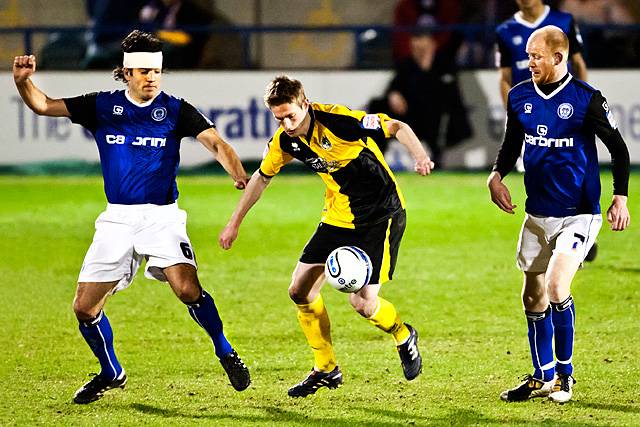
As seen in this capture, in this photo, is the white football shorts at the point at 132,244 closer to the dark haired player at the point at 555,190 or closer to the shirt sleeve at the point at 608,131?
the dark haired player at the point at 555,190

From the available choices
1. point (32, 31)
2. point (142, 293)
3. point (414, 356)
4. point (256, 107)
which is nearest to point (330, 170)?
point (414, 356)

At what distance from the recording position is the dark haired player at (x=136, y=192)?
287 inches

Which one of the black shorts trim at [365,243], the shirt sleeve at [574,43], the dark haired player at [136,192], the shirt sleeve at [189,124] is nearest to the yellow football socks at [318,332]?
the black shorts trim at [365,243]

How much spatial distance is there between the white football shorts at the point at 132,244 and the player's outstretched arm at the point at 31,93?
24.0 inches

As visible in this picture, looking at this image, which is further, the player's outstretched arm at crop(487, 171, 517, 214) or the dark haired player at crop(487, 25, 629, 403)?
the player's outstretched arm at crop(487, 171, 517, 214)

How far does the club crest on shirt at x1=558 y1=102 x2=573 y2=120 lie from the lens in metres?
7.08

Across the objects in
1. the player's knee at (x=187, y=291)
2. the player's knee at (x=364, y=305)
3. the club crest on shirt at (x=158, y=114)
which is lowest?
the player's knee at (x=364, y=305)

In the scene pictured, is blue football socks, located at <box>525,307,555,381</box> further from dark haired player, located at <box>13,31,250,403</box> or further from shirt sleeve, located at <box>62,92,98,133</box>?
shirt sleeve, located at <box>62,92,98,133</box>

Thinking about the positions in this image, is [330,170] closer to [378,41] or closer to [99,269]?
[99,269]

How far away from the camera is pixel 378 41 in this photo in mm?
19078

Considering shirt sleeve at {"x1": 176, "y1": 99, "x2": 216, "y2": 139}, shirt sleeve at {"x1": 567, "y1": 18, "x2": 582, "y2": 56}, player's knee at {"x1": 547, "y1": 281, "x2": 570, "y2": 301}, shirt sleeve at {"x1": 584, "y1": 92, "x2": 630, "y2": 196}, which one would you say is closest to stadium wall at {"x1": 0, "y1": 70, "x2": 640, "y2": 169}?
shirt sleeve at {"x1": 567, "y1": 18, "x2": 582, "y2": 56}

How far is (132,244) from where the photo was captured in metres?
7.32

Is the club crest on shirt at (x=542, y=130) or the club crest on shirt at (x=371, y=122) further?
the club crest on shirt at (x=371, y=122)

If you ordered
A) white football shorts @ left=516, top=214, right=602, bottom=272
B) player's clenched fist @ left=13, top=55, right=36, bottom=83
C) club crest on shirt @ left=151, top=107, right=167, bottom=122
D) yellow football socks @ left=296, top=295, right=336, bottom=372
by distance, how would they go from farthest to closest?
1. yellow football socks @ left=296, top=295, right=336, bottom=372
2. club crest on shirt @ left=151, top=107, right=167, bottom=122
3. player's clenched fist @ left=13, top=55, right=36, bottom=83
4. white football shorts @ left=516, top=214, right=602, bottom=272
